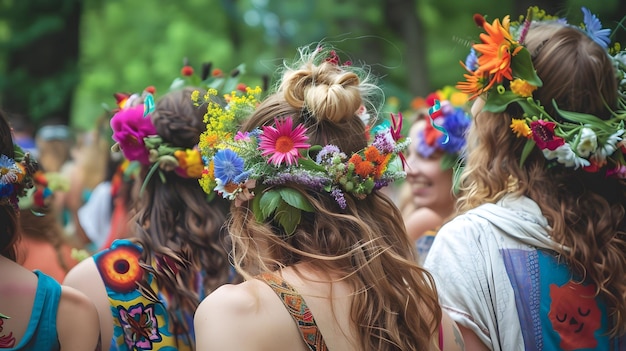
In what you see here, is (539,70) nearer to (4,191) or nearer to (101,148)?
(4,191)

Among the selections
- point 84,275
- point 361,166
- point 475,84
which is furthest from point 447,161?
point 361,166

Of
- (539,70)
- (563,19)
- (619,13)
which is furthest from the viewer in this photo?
(619,13)

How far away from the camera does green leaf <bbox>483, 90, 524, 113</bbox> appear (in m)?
3.04

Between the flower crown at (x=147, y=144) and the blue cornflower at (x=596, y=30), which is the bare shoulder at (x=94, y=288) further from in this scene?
the blue cornflower at (x=596, y=30)

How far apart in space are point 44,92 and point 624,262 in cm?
1283

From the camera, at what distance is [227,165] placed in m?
2.48

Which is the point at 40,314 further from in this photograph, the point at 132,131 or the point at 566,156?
the point at 566,156

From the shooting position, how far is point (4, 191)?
285cm

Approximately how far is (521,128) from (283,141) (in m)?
1.05

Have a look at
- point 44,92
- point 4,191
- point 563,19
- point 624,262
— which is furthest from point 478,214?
point 44,92

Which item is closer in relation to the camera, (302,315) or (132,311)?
(302,315)

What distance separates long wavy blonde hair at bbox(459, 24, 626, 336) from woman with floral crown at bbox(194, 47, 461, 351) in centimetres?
66

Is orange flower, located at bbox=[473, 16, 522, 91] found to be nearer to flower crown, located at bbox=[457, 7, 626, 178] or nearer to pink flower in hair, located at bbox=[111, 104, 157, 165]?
flower crown, located at bbox=[457, 7, 626, 178]

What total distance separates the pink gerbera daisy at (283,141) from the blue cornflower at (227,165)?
9cm
